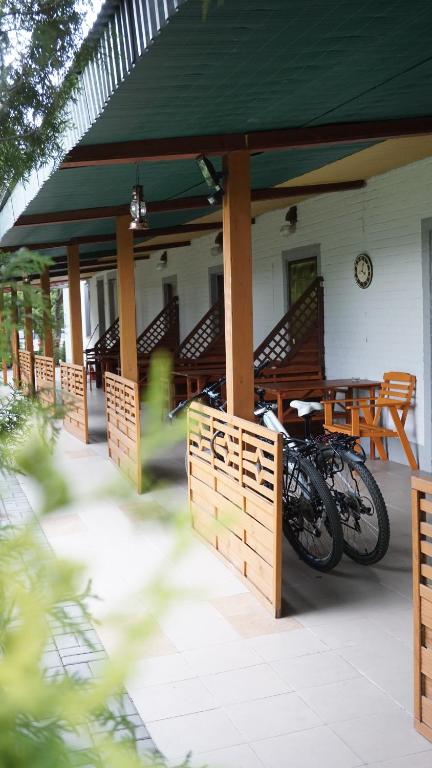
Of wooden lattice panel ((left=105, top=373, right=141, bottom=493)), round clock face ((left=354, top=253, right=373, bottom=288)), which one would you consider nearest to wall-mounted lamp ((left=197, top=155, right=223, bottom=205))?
wooden lattice panel ((left=105, top=373, right=141, bottom=493))

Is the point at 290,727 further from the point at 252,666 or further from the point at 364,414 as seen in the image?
the point at 364,414

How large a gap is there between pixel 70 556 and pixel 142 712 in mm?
2681

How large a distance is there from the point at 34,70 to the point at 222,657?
9.43ft

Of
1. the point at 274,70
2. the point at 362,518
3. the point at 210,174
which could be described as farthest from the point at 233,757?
the point at 210,174

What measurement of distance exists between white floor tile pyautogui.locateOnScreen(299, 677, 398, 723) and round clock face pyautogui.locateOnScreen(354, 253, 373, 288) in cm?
550

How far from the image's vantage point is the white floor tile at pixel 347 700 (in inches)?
123

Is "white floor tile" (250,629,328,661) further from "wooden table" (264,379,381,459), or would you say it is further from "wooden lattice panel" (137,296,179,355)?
"wooden lattice panel" (137,296,179,355)

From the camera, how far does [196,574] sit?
188 inches

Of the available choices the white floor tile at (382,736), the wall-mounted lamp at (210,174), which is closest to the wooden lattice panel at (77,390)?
the wall-mounted lamp at (210,174)

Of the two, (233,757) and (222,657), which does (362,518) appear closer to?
(222,657)

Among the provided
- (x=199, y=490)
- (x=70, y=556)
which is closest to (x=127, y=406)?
(x=199, y=490)

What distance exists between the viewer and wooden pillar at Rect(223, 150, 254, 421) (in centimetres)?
507

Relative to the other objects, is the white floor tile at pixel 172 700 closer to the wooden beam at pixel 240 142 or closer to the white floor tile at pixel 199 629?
the white floor tile at pixel 199 629

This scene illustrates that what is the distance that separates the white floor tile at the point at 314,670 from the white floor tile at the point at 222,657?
0.43ft
